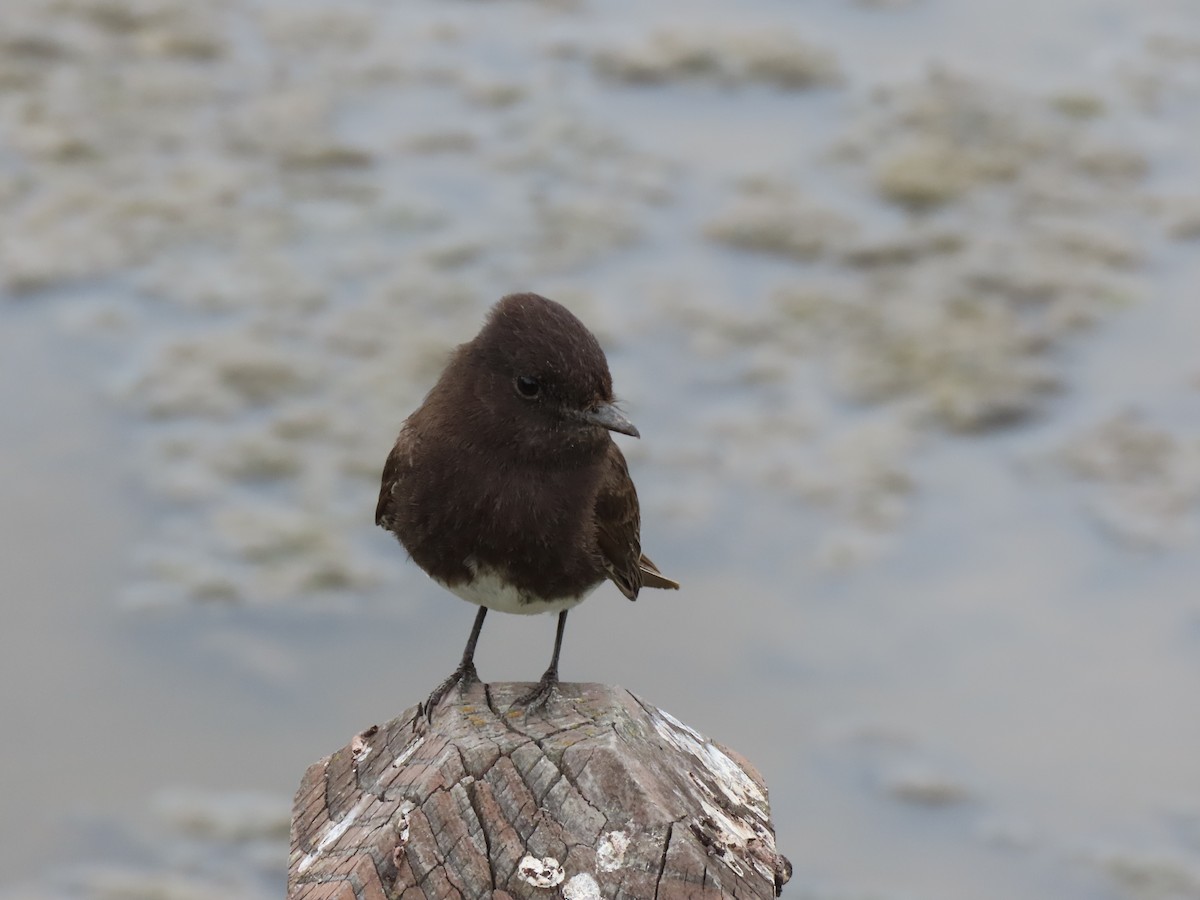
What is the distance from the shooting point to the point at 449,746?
9.78 feet

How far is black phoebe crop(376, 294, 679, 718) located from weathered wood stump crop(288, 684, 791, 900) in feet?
3.47

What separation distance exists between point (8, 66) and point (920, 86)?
6.55 metres

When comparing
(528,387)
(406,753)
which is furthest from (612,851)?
(528,387)

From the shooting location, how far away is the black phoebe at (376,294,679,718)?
13.9ft

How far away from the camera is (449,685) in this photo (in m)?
4.29

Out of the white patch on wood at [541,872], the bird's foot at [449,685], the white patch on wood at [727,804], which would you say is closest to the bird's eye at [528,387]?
the bird's foot at [449,685]

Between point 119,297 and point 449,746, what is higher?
point 119,297

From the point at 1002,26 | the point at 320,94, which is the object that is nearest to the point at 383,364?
the point at 320,94

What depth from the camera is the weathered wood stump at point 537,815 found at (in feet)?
8.98

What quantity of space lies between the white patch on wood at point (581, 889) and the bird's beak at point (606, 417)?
1.64m

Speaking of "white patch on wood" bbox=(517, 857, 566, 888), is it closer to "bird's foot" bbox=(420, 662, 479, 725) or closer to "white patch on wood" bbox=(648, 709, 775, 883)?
"white patch on wood" bbox=(648, 709, 775, 883)

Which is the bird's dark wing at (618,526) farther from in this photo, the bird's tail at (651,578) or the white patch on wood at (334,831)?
the white patch on wood at (334,831)

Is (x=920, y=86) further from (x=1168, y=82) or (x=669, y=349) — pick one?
(x=669, y=349)

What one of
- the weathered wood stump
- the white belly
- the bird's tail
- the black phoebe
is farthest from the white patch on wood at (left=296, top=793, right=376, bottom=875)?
the bird's tail
